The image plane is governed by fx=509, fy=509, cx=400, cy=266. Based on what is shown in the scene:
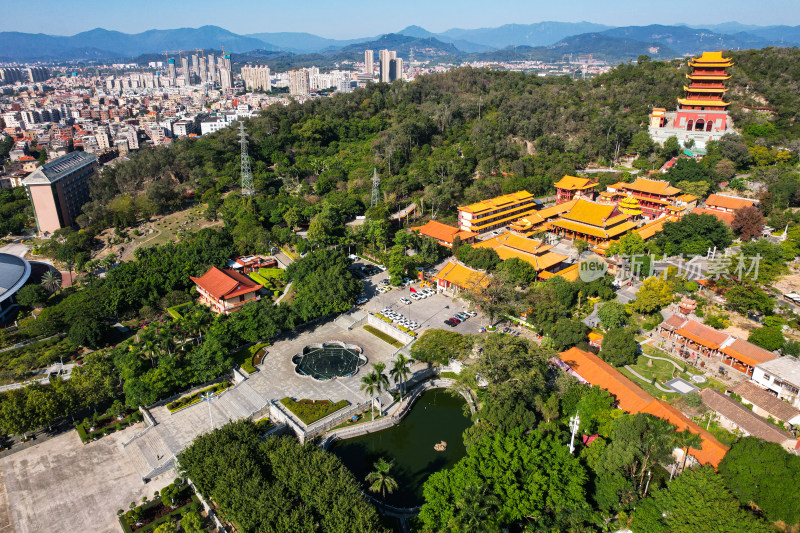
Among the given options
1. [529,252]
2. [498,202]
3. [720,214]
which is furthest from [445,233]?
[720,214]

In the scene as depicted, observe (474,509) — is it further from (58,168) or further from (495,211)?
(58,168)

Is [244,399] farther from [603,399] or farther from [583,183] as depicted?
[583,183]

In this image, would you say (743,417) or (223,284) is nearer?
(743,417)

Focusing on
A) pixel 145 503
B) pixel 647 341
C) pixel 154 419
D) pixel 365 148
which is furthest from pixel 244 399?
pixel 365 148

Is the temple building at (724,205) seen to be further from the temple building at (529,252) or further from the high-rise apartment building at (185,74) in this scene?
the high-rise apartment building at (185,74)

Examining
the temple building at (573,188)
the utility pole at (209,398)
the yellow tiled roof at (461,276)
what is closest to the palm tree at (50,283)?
the utility pole at (209,398)

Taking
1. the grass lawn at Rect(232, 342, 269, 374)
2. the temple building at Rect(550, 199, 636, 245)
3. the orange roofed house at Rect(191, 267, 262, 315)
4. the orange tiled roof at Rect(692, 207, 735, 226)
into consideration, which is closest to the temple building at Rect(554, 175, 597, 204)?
the temple building at Rect(550, 199, 636, 245)
